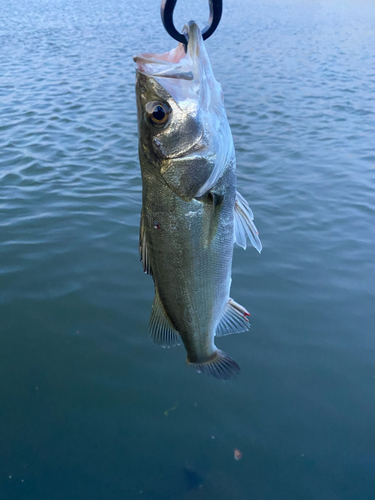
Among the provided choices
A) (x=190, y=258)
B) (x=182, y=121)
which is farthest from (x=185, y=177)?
(x=190, y=258)

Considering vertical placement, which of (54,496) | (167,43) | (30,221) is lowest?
(54,496)

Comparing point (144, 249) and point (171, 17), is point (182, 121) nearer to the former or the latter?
point (171, 17)

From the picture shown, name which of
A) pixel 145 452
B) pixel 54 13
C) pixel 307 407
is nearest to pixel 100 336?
pixel 145 452

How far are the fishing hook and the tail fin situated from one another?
6.26 ft

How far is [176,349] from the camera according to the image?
14.4ft

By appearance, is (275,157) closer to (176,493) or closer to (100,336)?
(100,336)

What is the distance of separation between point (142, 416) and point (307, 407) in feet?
5.41

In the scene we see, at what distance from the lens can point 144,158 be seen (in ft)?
6.82

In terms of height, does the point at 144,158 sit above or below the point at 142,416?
above

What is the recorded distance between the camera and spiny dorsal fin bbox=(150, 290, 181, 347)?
2432mm

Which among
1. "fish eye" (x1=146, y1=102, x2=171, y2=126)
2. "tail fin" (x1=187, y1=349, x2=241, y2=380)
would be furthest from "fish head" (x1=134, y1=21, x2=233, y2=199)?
"tail fin" (x1=187, y1=349, x2=241, y2=380)

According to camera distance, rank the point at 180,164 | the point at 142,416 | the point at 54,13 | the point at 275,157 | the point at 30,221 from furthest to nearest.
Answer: the point at 54,13, the point at 275,157, the point at 30,221, the point at 142,416, the point at 180,164

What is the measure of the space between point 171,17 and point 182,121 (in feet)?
1.55

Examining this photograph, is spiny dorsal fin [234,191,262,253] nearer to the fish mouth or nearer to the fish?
the fish
